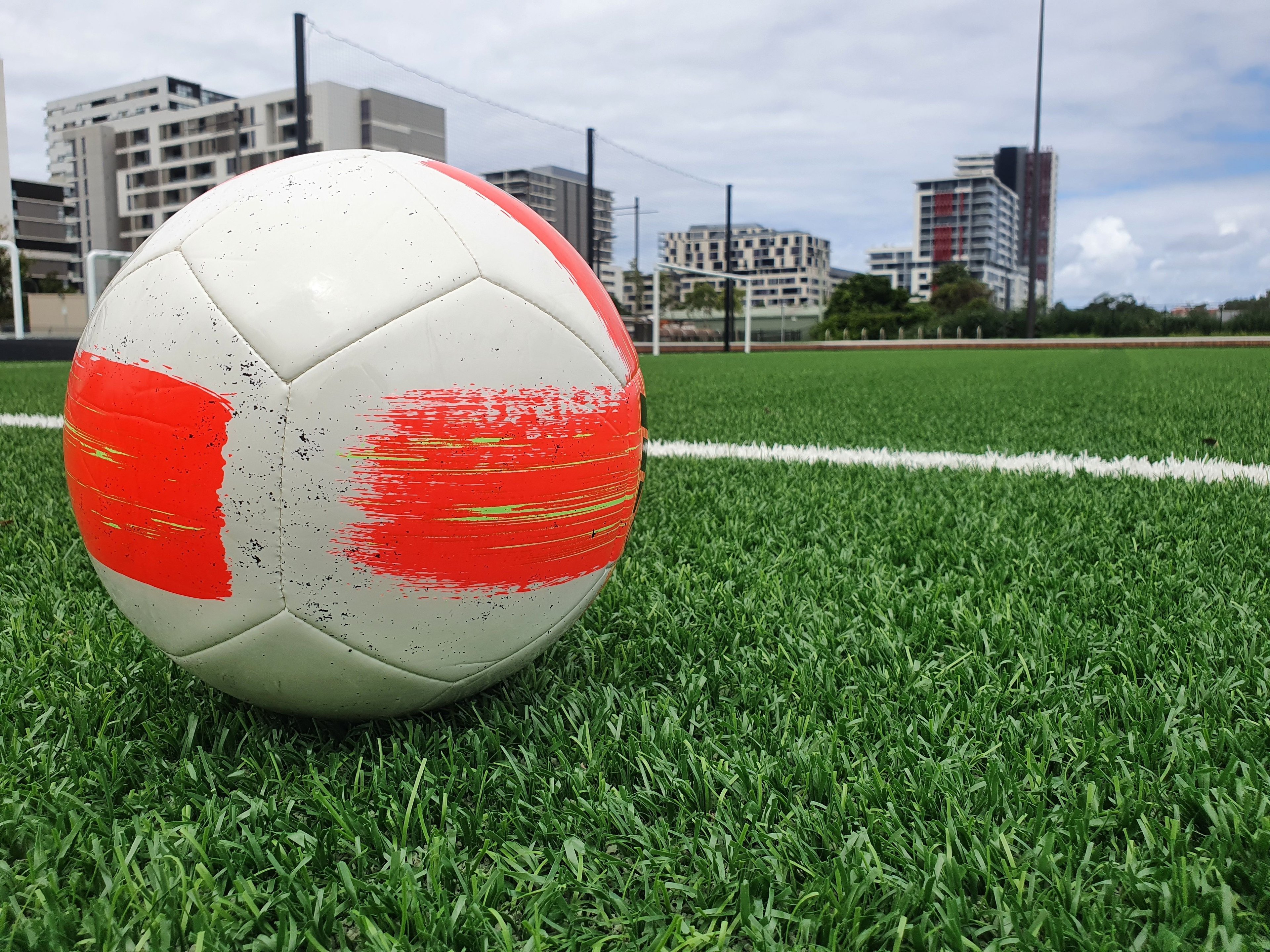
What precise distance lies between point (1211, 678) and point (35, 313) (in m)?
54.7

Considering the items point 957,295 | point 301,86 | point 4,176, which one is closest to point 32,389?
point 301,86

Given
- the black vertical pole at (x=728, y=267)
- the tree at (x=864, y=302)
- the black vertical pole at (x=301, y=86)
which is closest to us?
the black vertical pole at (x=301, y=86)

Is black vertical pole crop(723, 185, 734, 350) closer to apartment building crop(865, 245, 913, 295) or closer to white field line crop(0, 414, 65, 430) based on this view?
white field line crop(0, 414, 65, 430)

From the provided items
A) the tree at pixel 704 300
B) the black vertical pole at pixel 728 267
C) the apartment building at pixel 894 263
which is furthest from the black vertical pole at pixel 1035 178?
the apartment building at pixel 894 263

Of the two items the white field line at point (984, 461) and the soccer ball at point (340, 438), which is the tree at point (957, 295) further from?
the soccer ball at point (340, 438)

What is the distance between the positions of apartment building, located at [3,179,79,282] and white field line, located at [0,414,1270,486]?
86.1 meters

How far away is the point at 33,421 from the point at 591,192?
16.9 meters

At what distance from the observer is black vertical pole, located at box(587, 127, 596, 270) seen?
69.1 ft

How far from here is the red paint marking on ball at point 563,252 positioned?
1.64 metres

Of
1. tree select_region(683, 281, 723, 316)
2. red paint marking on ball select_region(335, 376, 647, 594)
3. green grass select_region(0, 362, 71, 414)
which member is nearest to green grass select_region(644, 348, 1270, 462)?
red paint marking on ball select_region(335, 376, 647, 594)

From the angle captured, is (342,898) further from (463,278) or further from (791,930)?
(463,278)

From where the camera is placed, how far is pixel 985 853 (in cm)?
119

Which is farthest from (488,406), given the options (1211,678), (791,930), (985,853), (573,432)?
(1211,678)

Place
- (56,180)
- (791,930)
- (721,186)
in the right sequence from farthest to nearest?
(56,180) < (721,186) < (791,930)
